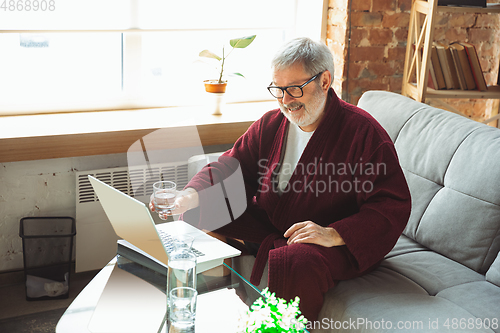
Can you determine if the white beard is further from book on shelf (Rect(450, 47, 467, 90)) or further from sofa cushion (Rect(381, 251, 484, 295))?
book on shelf (Rect(450, 47, 467, 90))

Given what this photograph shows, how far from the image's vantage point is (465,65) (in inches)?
102

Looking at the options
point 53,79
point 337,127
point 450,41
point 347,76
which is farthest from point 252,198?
point 450,41

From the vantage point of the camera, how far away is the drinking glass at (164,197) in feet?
5.49

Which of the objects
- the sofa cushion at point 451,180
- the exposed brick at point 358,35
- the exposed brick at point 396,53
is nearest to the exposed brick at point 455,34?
the exposed brick at point 396,53

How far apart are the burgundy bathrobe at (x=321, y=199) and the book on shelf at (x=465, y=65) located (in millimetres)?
1039

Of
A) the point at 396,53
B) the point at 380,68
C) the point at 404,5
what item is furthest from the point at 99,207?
the point at 404,5

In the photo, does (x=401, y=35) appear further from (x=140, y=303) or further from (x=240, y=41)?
(x=140, y=303)

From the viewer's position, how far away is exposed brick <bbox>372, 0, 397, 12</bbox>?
272 centimetres

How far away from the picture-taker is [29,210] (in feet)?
8.07

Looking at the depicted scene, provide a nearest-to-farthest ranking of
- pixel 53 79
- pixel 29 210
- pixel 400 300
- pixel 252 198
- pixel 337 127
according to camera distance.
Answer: pixel 400 300 → pixel 337 127 → pixel 252 198 → pixel 29 210 → pixel 53 79

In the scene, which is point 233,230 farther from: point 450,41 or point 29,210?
point 450,41

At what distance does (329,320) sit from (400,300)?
24 cm

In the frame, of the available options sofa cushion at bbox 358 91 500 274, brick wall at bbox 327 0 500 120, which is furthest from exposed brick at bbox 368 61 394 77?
sofa cushion at bbox 358 91 500 274

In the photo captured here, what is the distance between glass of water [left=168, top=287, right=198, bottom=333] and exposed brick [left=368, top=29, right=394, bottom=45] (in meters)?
1.99
